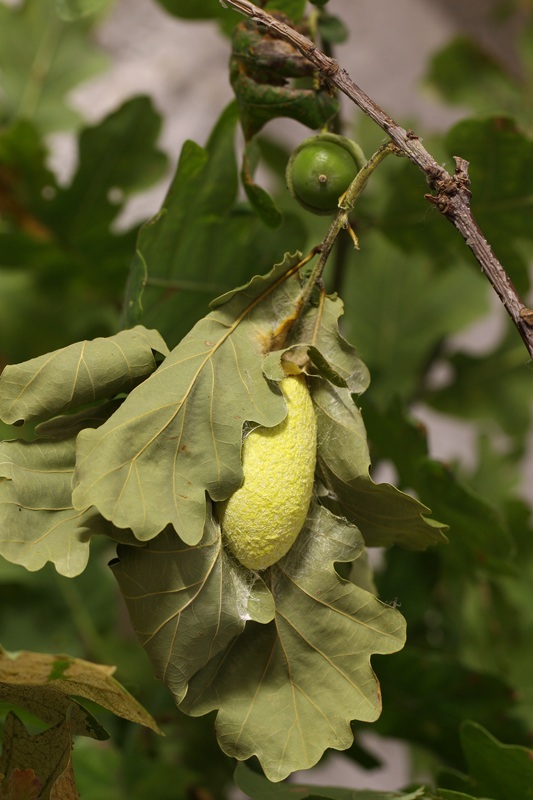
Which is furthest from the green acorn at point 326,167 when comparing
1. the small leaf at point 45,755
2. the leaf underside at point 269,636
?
the small leaf at point 45,755

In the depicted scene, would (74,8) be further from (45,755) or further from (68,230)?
(45,755)

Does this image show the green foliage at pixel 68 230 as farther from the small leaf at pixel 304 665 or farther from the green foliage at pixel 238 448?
the small leaf at pixel 304 665

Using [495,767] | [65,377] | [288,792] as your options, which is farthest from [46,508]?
[495,767]

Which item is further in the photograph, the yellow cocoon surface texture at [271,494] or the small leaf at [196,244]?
the small leaf at [196,244]

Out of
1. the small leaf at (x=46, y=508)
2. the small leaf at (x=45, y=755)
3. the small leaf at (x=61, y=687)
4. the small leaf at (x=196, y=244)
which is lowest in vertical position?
the small leaf at (x=45, y=755)

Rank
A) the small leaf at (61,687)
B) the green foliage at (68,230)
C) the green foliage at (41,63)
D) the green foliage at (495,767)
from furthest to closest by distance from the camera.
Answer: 1. the green foliage at (41,63)
2. the green foliage at (68,230)
3. the green foliage at (495,767)
4. the small leaf at (61,687)

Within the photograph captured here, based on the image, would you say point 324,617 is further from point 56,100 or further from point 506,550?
point 56,100

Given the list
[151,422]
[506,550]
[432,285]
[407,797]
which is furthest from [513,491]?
[151,422]

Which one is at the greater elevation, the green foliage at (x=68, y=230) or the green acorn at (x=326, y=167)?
the green acorn at (x=326, y=167)
